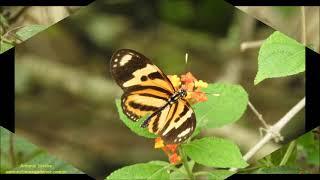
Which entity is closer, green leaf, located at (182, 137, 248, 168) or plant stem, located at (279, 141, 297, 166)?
green leaf, located at (182, 137, 248, 168)

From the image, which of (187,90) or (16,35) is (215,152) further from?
(16,35)

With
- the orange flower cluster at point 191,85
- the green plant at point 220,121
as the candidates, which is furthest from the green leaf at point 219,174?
the orange flower cluster at point 191,85

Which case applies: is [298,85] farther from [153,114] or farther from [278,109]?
[153,114]

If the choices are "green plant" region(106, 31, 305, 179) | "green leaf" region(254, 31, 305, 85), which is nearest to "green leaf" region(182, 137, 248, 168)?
"green plant" region(106, 31, 305, 179)

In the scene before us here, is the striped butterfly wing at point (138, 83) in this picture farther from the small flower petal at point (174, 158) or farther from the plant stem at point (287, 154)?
the plant stem at point (287, 154)

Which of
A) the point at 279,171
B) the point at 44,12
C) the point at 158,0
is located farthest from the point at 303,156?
the point at 44,12

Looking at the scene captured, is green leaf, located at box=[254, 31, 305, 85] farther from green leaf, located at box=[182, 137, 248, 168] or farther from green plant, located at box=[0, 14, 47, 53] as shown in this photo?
green plant, located at box=[0, 14, 47, 53]

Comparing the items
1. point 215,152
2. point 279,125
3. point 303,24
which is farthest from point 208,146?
point 303,24
